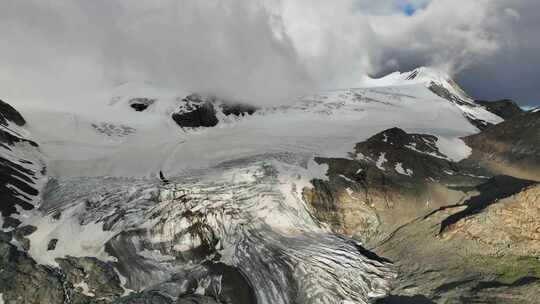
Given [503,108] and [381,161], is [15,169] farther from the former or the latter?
[503,108]

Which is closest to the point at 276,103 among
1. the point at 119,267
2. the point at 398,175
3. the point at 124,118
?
the point at 124,118

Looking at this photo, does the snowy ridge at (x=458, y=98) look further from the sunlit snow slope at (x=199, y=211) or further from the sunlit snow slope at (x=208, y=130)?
the sunlit snow slope at (x=199, y=211)

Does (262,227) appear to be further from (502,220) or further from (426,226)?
(502,220)

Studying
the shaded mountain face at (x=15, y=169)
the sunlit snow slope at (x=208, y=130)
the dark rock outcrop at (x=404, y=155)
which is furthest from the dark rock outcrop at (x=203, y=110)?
the dark rock outcrop at (x=404, y=155)

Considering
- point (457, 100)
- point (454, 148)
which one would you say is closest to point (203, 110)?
point (454, 148)

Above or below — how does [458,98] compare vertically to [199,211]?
above

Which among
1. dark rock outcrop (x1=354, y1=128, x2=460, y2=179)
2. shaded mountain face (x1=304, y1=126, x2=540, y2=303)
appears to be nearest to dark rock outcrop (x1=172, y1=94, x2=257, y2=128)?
dark rock outcrop (x1=354, y1=128, x2=460, y2=179)
